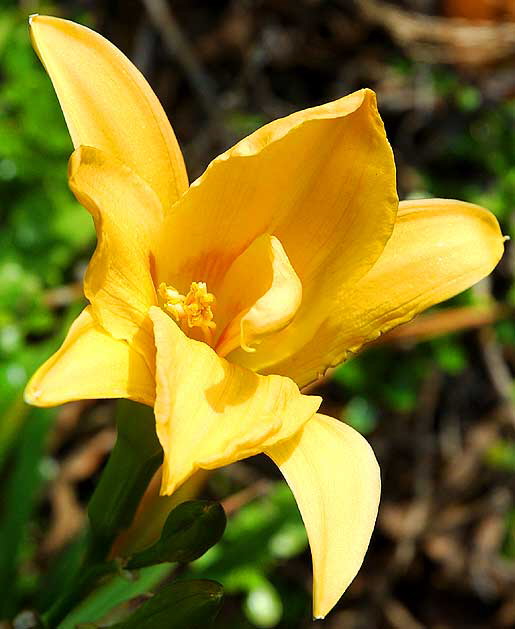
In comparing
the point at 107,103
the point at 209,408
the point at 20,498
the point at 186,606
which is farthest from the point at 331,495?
the point at 20,498

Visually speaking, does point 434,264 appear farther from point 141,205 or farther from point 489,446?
point 489,446

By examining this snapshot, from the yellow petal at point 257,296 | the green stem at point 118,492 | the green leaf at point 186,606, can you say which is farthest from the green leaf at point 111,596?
the yellow petal at point 257,296

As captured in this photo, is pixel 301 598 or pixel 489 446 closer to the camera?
pixel 301 598

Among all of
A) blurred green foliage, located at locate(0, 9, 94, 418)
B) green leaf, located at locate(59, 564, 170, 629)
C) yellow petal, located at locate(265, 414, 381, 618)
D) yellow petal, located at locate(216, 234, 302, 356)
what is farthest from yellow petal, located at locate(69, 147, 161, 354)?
blurred green foliage, located at locate(0, 9, 94, 418)

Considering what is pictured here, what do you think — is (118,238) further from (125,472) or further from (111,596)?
(111,596)

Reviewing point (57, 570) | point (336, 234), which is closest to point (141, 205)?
point (336, 234)

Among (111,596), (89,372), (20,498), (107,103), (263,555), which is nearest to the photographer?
(89,372)

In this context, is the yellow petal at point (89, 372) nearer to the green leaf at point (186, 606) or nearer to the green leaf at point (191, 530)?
the green leaf at point (191, 530)
